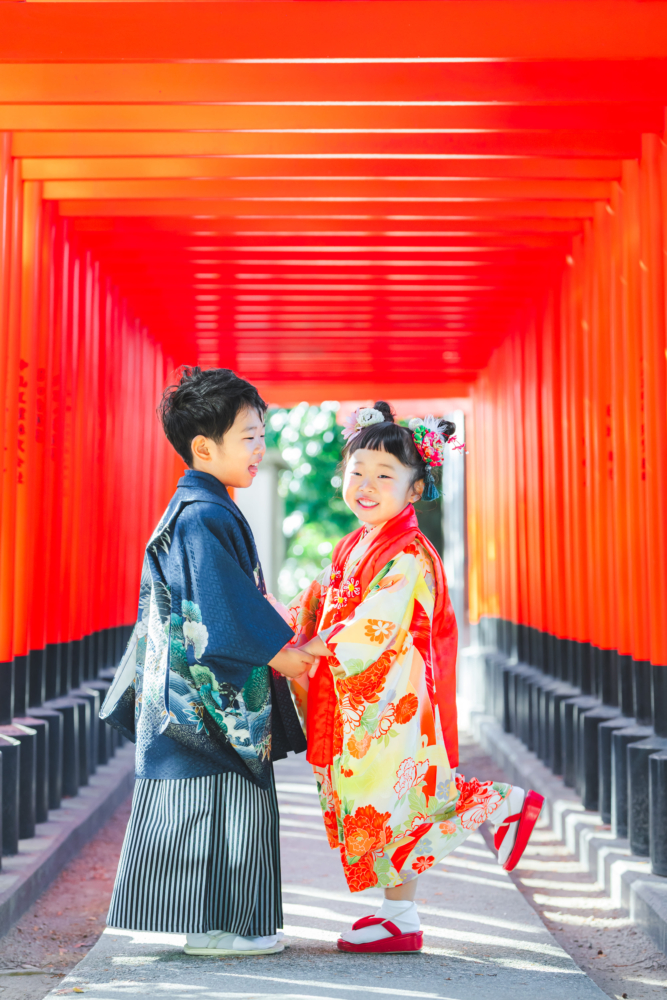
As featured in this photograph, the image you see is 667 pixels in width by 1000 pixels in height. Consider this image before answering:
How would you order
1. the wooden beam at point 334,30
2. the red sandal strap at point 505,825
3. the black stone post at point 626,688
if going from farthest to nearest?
the black stone post at point 626,688 < the wooden beam at point 334,30 < the red sandal strap at point 505,825

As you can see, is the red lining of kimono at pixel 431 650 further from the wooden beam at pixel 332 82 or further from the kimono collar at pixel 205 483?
the wooden beam at pixel 332 82

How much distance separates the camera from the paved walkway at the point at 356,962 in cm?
238

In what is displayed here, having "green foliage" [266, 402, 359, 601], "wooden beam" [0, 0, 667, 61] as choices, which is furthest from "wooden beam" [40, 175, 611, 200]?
"green foliage" [266, 402, 359, 601]

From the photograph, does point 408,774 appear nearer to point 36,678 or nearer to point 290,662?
point 290,662

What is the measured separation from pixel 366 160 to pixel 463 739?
4.72m

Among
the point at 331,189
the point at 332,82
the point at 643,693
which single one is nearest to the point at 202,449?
the point at 332,82

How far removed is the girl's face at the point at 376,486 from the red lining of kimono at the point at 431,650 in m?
0.04

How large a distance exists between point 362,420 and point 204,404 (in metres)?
0.55

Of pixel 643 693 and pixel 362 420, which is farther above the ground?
pixel 362 420

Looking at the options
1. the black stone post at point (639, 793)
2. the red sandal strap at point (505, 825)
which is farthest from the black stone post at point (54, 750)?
the black stone post at point (639, 793)

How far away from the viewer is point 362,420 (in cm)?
307

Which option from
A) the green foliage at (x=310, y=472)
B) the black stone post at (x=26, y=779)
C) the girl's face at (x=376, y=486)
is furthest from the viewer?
the green foliage at (x=310, y=472)

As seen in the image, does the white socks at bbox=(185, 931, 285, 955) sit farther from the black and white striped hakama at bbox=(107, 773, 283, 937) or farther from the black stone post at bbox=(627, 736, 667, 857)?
the black stone post at bbox=(627, 736, 667, 857)

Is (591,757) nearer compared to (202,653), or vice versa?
(202,653)
